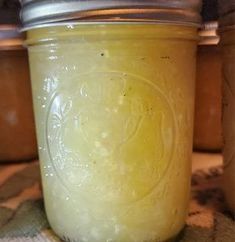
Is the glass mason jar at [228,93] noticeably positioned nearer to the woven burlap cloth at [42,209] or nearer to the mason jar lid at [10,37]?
the woven burlap cloth at [42,209]

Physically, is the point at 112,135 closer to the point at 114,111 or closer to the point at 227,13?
the point at 114,111

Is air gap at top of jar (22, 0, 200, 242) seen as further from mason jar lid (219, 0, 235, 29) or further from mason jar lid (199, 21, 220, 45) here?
mason jar lid (199, 21, 220, 45)

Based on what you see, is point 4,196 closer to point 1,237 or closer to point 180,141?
point 1,237

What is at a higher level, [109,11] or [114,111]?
[109,11]

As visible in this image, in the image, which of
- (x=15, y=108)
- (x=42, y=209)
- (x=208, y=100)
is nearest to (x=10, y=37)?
(x=15, y=108)

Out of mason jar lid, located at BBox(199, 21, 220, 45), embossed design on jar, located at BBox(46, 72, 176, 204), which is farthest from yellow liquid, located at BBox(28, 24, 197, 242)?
mason jar lid, located at BBox(199, 21, 220, 45)

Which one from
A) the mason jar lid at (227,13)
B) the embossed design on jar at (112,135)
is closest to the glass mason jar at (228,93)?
the mason jar lid at (227,13)

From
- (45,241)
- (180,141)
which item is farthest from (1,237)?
(180,141)
